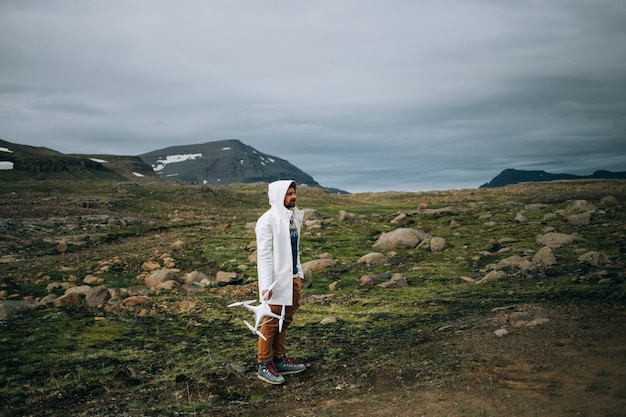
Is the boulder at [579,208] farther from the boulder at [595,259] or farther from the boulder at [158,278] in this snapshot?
the boulder at [158,278]

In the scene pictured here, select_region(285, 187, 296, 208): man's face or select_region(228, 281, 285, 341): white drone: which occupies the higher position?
select_region(285, 187, 296, 208): man's face

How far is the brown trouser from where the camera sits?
27.0 feet

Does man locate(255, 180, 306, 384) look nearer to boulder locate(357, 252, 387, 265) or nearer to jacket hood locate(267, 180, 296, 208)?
jacket hood locate(267, 180, 296, 208)

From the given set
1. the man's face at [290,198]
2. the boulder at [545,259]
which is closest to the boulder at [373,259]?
the boulder at [545,259]

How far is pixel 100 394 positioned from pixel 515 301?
8.95 meters

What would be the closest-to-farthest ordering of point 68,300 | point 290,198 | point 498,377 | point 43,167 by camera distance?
1. point 498,377
2. point 290,198
3. point 68,300
4. point 43,167

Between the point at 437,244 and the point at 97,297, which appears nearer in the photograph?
the point at 97,297

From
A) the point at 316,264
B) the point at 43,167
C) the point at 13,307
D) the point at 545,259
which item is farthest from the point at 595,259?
the point at 43,167

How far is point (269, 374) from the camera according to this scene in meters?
8.05

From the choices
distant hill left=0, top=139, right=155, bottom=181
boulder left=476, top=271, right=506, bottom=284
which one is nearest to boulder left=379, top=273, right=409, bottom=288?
boulder left=476, top=271, right=506, bottom=284

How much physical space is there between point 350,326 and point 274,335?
327 centimetres

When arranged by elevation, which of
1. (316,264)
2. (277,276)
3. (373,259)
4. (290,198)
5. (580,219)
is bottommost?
(316,264)

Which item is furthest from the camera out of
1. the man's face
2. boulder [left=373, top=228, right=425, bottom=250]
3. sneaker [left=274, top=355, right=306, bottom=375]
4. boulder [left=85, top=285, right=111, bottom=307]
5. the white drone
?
boulder [left=373, top=228, right=425, bottom=250]

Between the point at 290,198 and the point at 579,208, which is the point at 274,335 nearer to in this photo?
the point at 290,198
